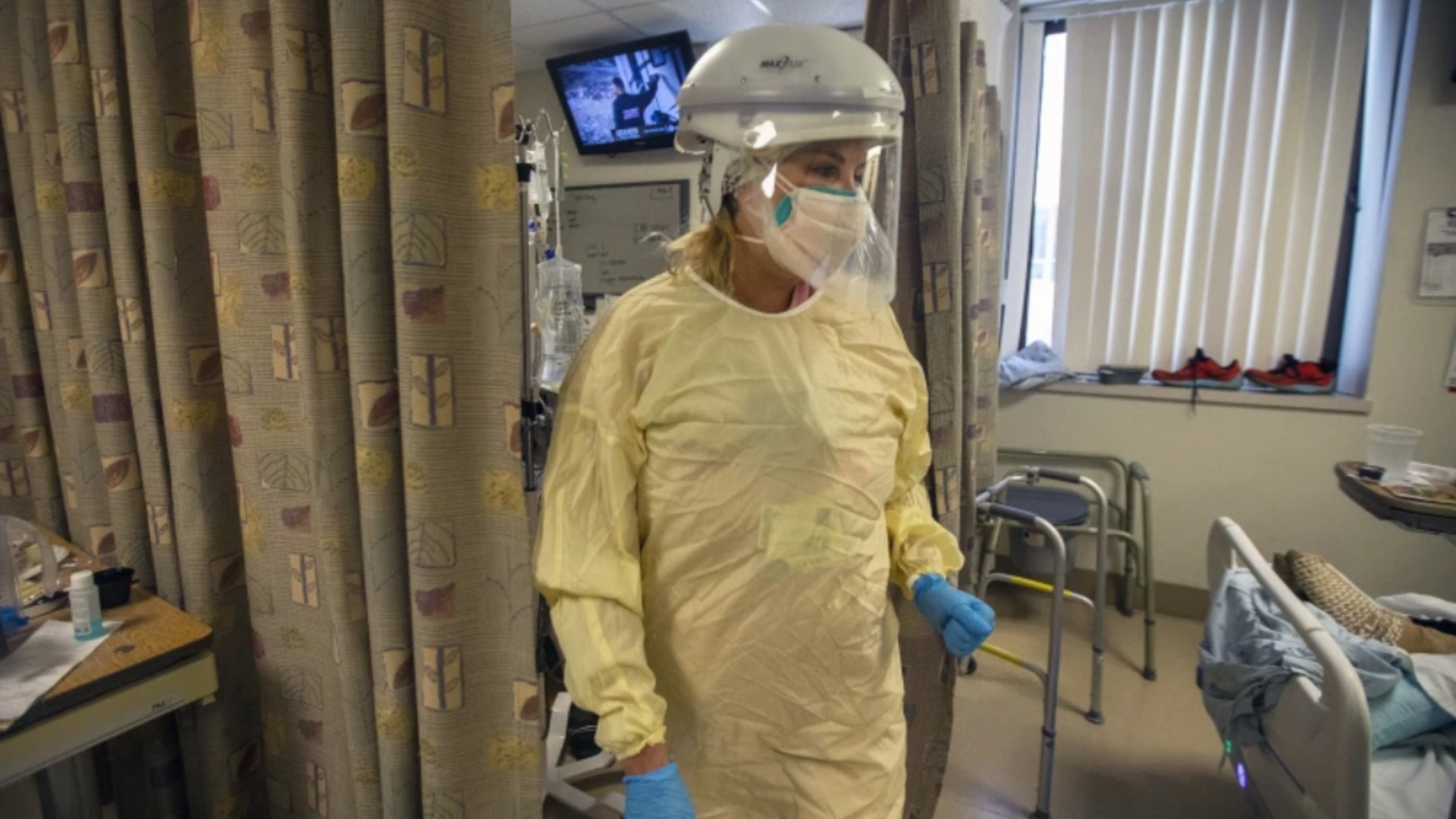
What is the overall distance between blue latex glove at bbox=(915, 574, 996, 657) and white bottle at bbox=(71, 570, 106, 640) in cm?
139

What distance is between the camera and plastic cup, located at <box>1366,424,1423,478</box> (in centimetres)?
167

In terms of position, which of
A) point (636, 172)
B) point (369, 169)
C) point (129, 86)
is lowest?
point (369, 169)

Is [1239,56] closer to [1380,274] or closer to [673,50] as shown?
[1380,274]

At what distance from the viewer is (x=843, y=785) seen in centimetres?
99

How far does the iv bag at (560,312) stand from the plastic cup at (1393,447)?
2.26 metres

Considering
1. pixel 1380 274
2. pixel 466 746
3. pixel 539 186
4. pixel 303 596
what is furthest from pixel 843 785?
pixel 1380 274

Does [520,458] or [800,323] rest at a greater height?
[800,323]

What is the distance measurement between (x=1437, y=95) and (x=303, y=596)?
11.9 ft

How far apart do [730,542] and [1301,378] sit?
9.55 ft

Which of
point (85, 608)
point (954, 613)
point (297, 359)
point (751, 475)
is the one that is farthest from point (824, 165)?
point (85, 608)

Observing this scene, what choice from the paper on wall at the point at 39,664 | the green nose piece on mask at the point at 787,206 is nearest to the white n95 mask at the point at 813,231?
the green nose piece on mask at the point at 787,206

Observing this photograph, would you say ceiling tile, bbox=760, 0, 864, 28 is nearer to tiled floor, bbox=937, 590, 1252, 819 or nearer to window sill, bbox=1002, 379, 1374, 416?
window sill, bbox=1002, 379, 1374, 416

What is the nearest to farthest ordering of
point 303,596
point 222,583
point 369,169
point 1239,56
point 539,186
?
point 369,169, point 303,596, point 222,583, point 539,186, point 1239,56

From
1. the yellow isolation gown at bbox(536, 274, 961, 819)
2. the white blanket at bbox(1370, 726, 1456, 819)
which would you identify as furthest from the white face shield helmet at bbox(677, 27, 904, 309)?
the white blanket at bbox(1370, 726, 1456, 819)
